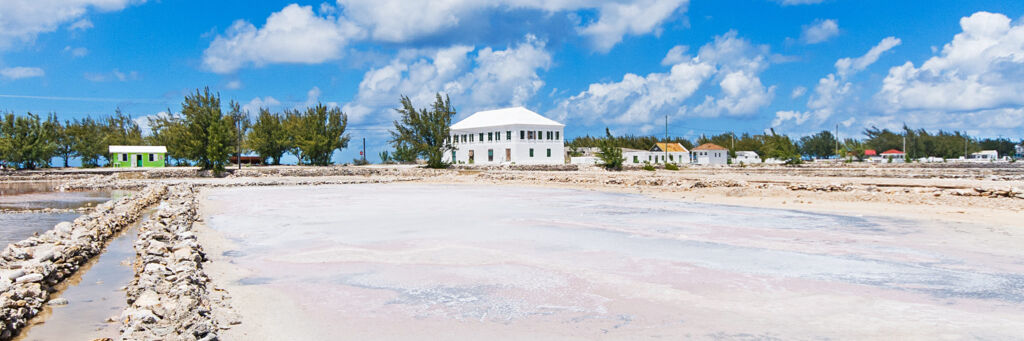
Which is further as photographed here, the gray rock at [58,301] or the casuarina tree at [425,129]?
the casuarina tree at [425,129]

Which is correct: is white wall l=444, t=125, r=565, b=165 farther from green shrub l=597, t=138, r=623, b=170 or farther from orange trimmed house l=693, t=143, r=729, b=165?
orange trimmed house l=693, t=143, r=729, b=165

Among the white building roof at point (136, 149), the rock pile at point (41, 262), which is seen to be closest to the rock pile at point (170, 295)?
the rock pile at point (41, 262)

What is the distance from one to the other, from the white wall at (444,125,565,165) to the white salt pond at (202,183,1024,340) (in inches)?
1910

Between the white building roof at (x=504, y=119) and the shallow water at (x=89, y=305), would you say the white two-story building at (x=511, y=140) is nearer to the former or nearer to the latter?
the white building roof at (x=504, y=119)

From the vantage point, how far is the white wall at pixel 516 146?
64.4 m

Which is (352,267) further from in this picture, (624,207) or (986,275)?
(624,207)

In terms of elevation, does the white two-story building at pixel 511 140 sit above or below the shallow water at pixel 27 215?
above

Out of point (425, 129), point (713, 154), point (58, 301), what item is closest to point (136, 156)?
point (425, 129)

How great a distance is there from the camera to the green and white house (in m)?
60.9

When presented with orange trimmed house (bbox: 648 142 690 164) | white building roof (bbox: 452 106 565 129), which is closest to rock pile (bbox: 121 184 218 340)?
white building roof (bbox: 452 106 565 129)

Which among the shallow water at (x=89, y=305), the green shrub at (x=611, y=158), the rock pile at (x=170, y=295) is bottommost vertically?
the shallow water at (x=89, y=305)

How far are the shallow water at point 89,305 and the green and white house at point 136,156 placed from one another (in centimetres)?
5752

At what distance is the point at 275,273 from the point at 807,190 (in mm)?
22782

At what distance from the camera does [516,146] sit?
2534 inches
